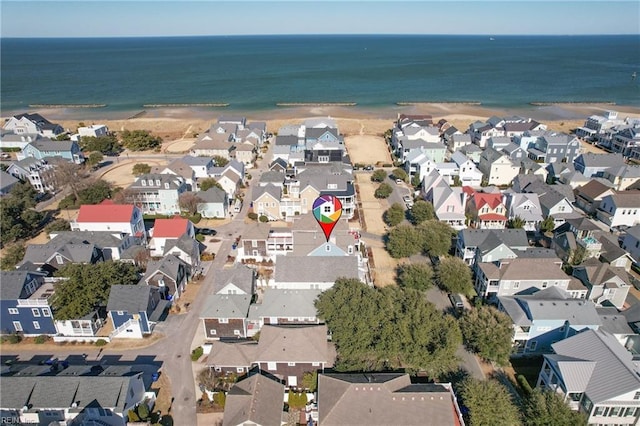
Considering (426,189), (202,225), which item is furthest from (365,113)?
(202,225)

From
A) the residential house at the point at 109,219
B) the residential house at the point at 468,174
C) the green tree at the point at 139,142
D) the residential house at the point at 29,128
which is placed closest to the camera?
the residential house at the point at 109,219

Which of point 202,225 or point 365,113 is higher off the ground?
point 365,113

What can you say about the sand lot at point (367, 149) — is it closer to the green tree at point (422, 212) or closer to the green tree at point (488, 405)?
the green tree at point (422, 212)

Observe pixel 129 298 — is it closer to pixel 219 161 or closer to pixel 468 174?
pixel 219 161

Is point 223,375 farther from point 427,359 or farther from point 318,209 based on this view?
point 318,209

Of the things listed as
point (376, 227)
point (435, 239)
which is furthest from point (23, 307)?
point (435, 239)

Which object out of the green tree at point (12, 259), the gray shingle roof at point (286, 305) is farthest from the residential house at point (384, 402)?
the green tree at point (12, 259)

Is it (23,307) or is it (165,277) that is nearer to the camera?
(23,307)
